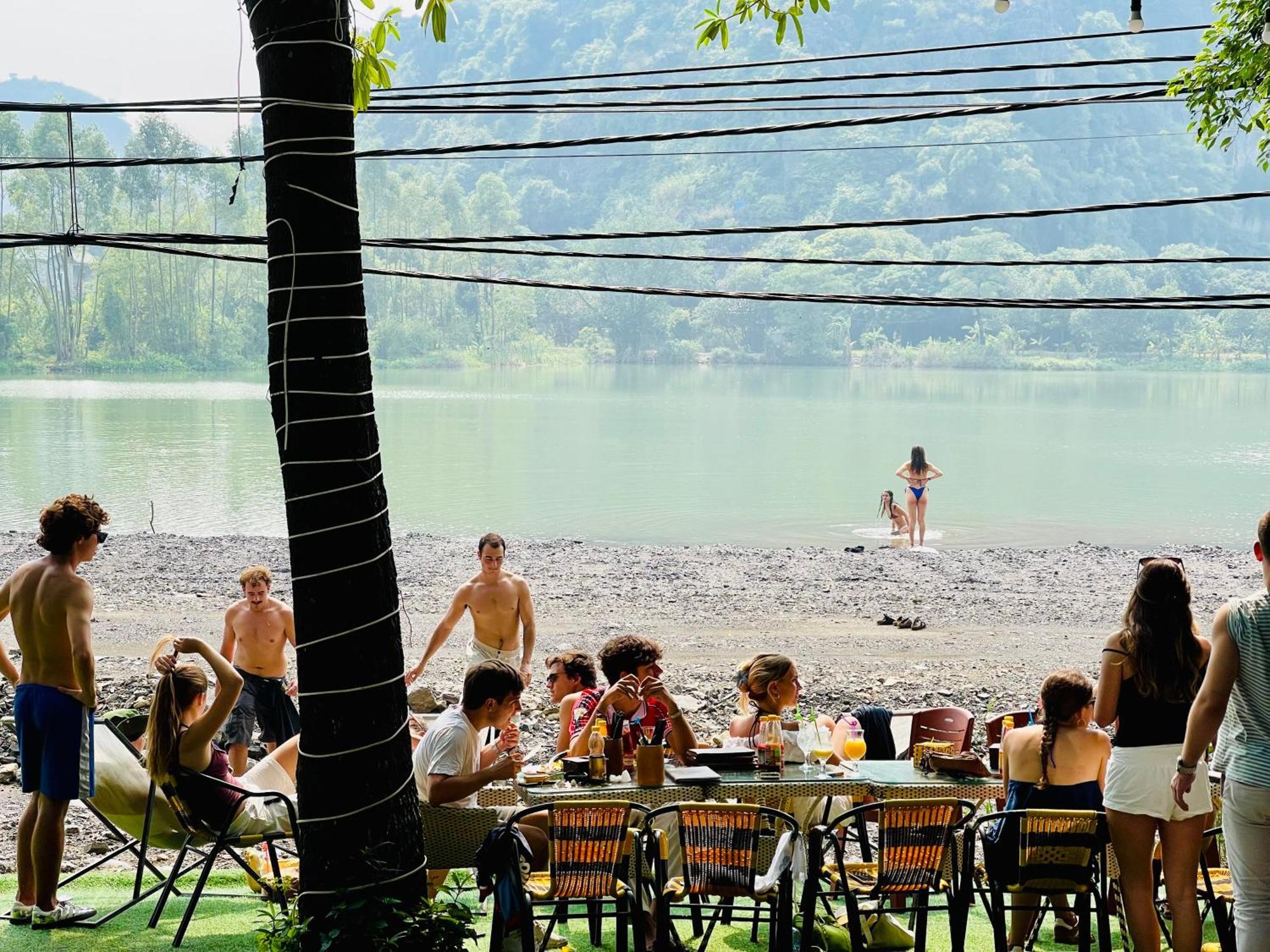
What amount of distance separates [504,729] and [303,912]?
2.21 m

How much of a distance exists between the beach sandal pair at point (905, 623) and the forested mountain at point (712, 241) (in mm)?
61273

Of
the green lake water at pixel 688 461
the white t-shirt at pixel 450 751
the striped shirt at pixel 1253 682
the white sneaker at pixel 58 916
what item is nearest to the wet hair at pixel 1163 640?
the striped shirt at pixel 1253 682

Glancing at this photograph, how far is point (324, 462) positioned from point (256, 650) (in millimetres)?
4872

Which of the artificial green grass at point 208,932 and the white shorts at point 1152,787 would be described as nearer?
the white shorts at point 1152,787

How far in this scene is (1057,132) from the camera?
600 feet

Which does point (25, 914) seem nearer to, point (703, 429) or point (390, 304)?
point (703, 429)

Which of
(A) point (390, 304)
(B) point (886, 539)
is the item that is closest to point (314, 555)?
(B) point (886, 539)

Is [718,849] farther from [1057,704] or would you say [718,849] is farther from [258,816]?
[258,816]

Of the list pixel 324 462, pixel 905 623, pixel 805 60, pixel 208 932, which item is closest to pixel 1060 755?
pixel 324 462

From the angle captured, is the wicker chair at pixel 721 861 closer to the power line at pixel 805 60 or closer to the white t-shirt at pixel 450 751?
the white t-shirt at pixel 450 751

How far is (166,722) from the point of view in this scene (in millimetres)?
5625

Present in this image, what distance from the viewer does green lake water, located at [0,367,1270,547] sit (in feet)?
106

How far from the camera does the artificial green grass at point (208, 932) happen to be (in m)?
5.38

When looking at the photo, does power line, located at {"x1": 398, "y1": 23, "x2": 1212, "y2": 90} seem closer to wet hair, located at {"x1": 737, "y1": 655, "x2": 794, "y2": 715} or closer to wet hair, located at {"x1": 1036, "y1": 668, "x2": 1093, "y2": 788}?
wet hair, located at {"x1": 1036, "y1": 668, "x2": 1093, "y2": 788}
